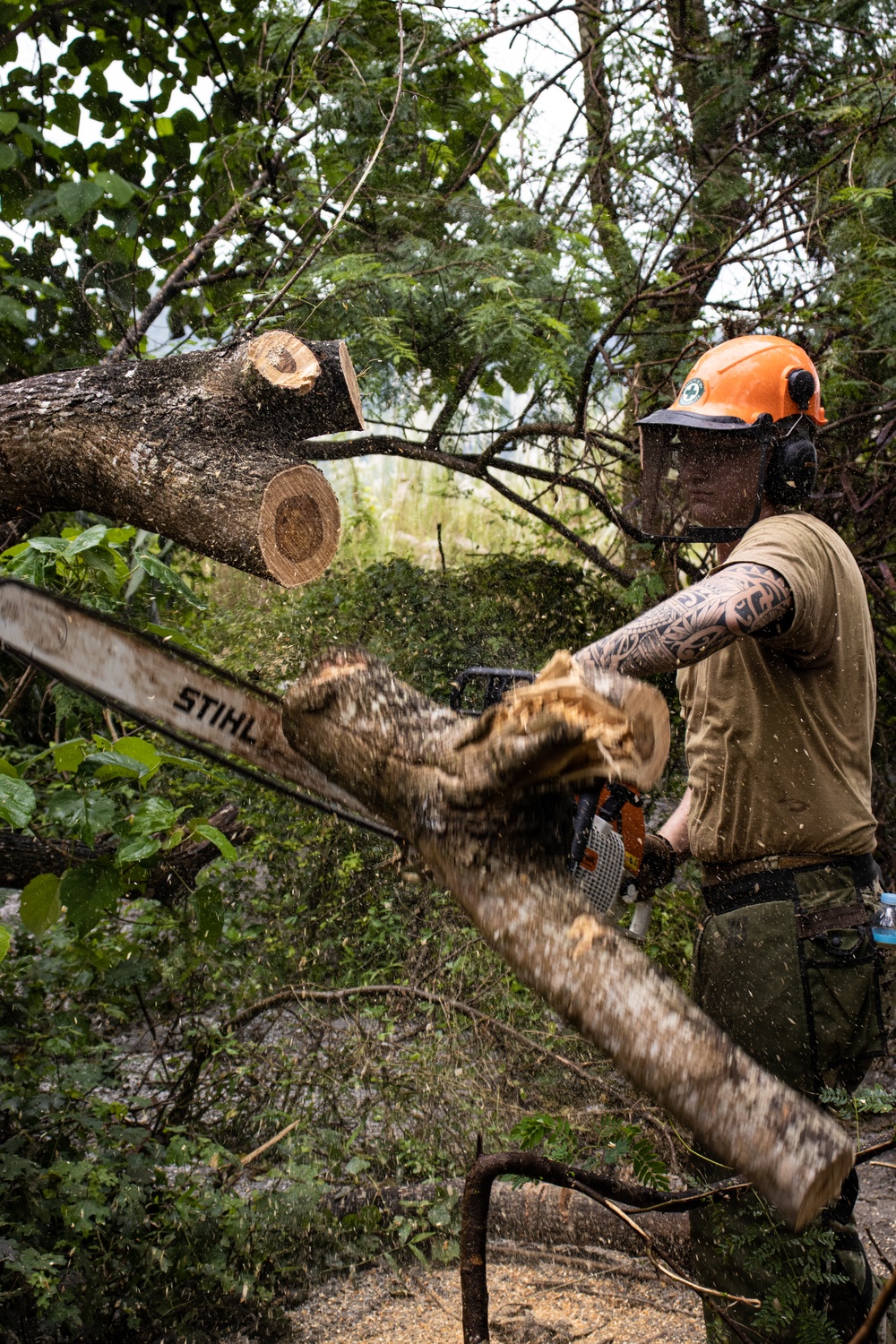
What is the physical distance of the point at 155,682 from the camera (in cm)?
173

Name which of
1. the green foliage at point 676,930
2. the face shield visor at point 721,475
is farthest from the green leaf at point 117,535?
the green foliage at point 676,930

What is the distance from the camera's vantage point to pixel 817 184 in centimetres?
425

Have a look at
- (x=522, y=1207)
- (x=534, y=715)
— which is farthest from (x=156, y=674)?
(x=522, y=1207)

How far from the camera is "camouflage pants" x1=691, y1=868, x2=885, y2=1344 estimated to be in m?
1.92

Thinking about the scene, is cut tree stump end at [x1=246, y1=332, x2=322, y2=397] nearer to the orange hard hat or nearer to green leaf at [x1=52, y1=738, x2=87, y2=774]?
the orange hard hat

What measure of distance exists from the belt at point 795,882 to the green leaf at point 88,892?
1439 millimetres

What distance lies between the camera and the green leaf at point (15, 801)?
186cm

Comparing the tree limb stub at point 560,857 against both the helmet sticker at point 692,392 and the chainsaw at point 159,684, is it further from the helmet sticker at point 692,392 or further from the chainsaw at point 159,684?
the helmet sticker at point 692,392

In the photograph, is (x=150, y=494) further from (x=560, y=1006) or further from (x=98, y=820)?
(x=560, y=1006)

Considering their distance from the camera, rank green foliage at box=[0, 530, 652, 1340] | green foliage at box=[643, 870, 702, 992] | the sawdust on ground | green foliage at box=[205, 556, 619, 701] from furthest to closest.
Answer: green foliage at box=[205, 556, 619, 701]
green foliage at box=[643, 870, 702, 992]
the sawdust on ground
green foliage at box=[0, 530, 652, 1340]

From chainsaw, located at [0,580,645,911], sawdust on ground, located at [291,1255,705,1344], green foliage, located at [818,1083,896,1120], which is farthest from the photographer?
sawdust on ground, located at [291,1255,705,1344]

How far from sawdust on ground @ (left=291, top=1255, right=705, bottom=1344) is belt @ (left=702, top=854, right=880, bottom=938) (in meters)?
1.43

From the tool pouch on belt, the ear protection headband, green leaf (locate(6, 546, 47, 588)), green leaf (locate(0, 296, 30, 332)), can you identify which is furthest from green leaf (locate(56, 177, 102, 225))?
the tool pouch on belt

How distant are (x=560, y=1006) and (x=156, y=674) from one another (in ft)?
3.23
